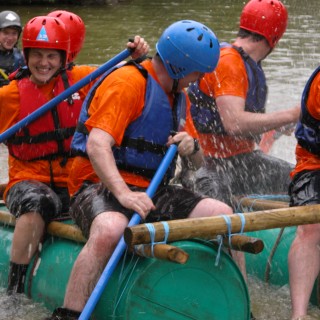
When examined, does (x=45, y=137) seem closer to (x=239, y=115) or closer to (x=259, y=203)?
(x=239, y=115)

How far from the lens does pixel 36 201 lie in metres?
5.31

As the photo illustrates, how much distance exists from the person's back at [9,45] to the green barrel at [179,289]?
6.57 m

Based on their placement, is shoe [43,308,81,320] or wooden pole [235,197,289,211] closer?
shoe [43,308,81,320]

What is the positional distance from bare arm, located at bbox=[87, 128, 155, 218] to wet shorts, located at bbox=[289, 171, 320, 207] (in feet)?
3.01

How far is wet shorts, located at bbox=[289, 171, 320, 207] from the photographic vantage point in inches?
194

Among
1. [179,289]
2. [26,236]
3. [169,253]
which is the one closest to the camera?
[169,253]

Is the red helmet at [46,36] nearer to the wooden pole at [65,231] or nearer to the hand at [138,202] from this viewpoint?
the wooden pole at [65,231]

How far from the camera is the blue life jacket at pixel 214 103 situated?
20.1ft

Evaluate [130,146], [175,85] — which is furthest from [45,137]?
[175,85]

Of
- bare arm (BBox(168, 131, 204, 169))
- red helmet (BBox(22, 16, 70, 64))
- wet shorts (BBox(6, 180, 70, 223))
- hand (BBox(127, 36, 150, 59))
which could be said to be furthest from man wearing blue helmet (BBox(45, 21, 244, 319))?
red helmet (BBox(22, 16, 70, 64))

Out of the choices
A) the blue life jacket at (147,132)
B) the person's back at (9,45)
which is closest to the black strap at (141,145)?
the blue life jacket at (147,132)

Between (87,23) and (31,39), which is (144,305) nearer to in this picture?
(31,39)

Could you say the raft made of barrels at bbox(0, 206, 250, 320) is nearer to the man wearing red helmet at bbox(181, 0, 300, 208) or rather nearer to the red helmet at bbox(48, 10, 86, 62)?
the man wearing red helmet at bbox(181, 0, 300, 208)

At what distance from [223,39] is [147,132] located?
13.7 metres
